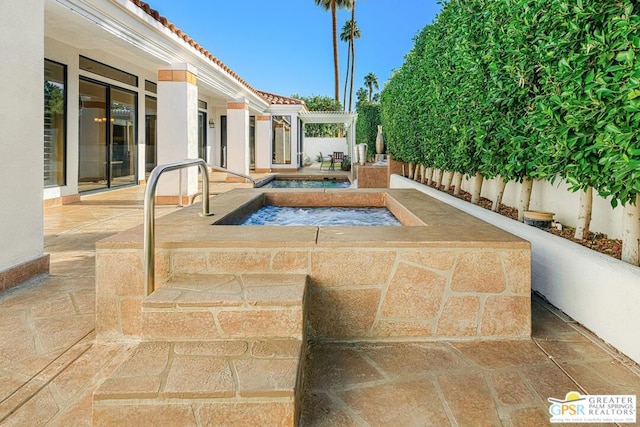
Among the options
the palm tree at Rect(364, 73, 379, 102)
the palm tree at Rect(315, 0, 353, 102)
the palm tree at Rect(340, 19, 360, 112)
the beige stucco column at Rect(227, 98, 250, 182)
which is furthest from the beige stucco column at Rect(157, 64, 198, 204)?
the palm tree at Rect(364, 73, 379, 102)

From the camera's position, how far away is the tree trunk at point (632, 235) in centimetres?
297

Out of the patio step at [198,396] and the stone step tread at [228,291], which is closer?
the patio step at [198,396]

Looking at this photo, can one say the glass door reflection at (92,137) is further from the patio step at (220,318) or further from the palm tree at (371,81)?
the palm tree at (371,81)

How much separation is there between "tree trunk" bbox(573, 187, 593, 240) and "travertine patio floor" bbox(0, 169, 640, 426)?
760 millimetres

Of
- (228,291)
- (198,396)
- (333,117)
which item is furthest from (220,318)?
(333,117)

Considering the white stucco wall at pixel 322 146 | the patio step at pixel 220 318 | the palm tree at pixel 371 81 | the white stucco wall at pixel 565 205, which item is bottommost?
the patio step at pixel 220 318

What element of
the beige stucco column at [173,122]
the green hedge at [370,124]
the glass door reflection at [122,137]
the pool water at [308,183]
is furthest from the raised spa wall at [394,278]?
the green hedge at [370,124]

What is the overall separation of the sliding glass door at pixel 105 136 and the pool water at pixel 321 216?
5840 mm

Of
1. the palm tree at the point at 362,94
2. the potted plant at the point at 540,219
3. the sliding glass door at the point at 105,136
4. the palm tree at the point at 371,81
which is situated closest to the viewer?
the potted plant at the point at 540,219

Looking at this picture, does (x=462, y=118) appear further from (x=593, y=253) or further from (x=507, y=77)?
(x=593, y=253)

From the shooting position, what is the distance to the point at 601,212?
380cm

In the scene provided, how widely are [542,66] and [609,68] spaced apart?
114 cm

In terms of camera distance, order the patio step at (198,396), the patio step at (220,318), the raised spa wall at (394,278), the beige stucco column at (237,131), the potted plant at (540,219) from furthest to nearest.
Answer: the beige stucco column at (237,131) < the potted plant at (540,219) < the raised spa wall at (394,278) < the patio step at (220,318) < the patio step at (198,396)

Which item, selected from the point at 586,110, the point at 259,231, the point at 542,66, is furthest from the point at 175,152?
the point at 586,110
